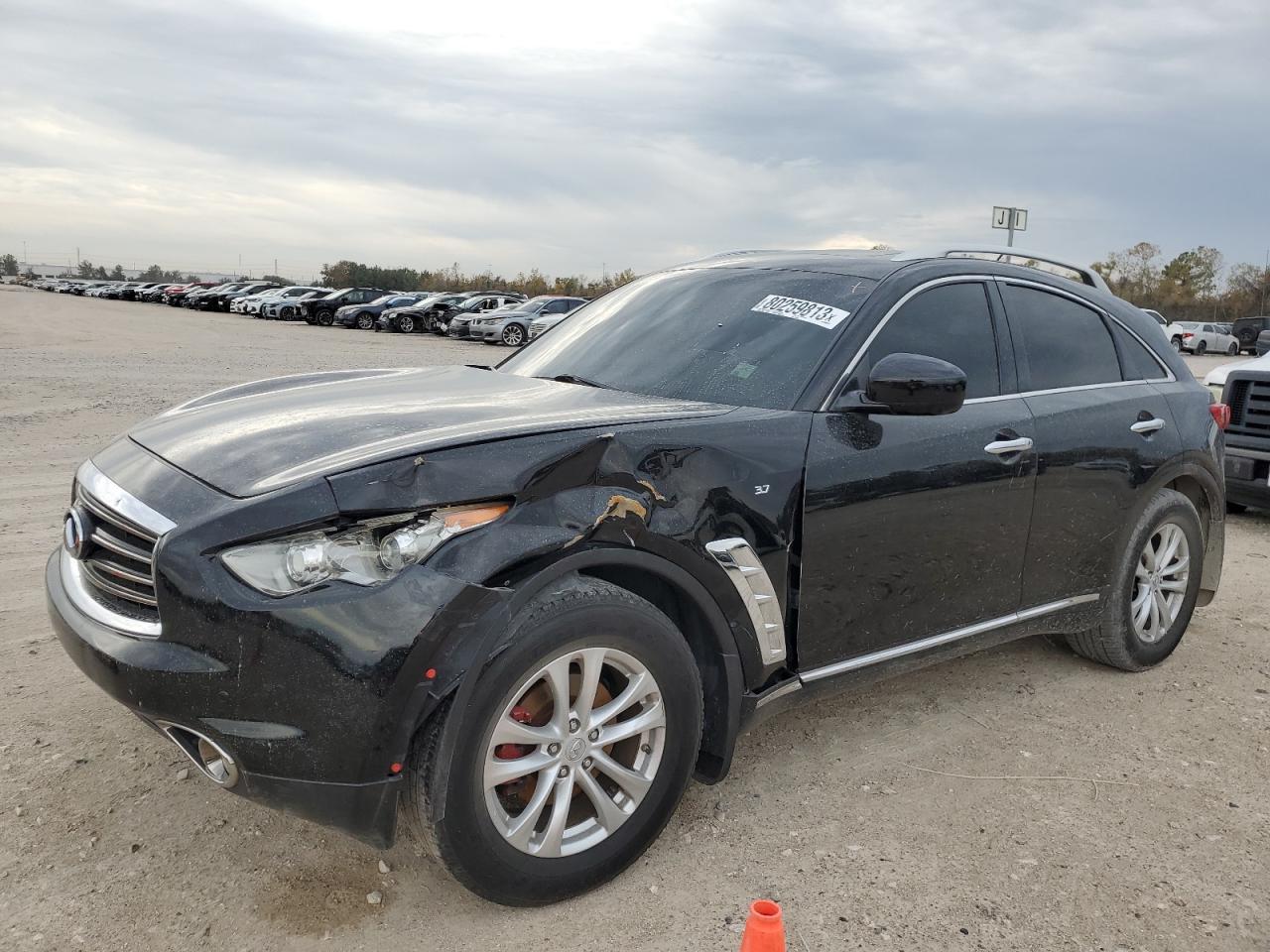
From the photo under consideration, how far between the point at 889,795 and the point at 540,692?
1.41 m

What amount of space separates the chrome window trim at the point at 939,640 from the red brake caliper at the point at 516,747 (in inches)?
37.7

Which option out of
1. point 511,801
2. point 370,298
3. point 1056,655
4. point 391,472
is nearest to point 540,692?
point 511,801

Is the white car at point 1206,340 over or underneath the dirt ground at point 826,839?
over

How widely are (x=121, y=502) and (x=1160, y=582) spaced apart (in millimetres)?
4183

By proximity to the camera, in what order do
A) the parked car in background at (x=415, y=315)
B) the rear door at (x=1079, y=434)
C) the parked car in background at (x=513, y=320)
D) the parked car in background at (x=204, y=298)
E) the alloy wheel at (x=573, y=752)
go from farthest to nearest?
1. the parked car in background at (x=204, y=298)
2. the parked car in background at (x=415, y=315)
3. the parked car in background at (x=513, y=320)
4. the rear door at (x=1079, y=434)
5. the alloy wheel at (x=573, y=752)

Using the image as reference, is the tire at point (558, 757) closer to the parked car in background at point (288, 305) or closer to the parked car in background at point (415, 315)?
the parked car in background at point (415, 315)

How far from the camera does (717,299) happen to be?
3.90 meters

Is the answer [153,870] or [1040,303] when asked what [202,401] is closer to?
[153,870]

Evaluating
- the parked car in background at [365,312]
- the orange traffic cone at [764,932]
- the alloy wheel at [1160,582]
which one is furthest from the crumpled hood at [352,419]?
the parked car in background at [365,312]

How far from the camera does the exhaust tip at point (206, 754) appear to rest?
2439 millimetres

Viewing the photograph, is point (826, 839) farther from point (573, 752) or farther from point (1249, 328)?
point (1249, 328)

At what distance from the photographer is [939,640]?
12.0 feet

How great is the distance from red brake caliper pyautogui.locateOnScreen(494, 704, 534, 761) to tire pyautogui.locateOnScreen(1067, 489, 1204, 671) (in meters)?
2.81

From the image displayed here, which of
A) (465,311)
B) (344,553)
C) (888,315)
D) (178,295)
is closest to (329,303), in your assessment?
(465,311)
